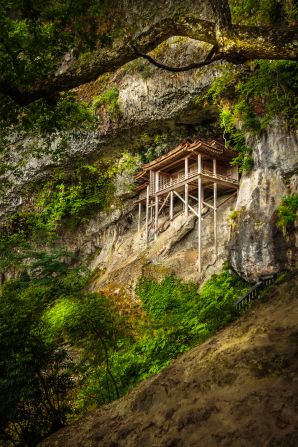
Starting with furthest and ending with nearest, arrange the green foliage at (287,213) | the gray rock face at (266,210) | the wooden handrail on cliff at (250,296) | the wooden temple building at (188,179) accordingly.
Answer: the wooden temple building at (188,179), the gray rock face at (266,210), the green foliage at (287,213), the wooden handrail on cliff at (250,296)

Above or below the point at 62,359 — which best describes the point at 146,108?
above

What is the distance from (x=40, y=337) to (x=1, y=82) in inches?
191

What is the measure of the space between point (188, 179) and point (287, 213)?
912 cm

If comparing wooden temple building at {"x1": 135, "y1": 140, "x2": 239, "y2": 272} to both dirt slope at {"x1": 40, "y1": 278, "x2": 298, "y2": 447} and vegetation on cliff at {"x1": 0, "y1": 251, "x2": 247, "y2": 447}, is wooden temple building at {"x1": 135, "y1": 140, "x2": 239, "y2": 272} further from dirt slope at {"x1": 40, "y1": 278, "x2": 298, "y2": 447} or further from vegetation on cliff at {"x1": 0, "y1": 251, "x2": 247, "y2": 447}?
dirt slope at {"x1": 40, "y1": 278, "x2": 298, "y2": 447}

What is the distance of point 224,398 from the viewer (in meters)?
3.66

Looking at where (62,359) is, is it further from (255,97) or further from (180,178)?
(180,178)

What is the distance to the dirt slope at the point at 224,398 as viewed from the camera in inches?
120

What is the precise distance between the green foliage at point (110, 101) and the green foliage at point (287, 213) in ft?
Result: 47.2

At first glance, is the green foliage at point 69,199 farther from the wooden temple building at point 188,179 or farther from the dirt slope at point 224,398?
the dirt slope at point 224,398

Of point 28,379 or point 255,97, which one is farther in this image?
point 255,97

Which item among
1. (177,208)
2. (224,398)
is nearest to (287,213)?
(224,398)

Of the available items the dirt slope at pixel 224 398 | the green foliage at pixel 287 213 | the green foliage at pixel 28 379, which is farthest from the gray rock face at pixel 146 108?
the dirt slope at pixel 224 398

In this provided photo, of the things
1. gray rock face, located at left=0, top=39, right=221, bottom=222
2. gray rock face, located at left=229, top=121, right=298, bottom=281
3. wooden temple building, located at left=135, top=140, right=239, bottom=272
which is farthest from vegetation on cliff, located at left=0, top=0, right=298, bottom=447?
gray rock face, located at left=0, top=39, right=221, bottom=222

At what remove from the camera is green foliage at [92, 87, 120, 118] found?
76.0 feet
